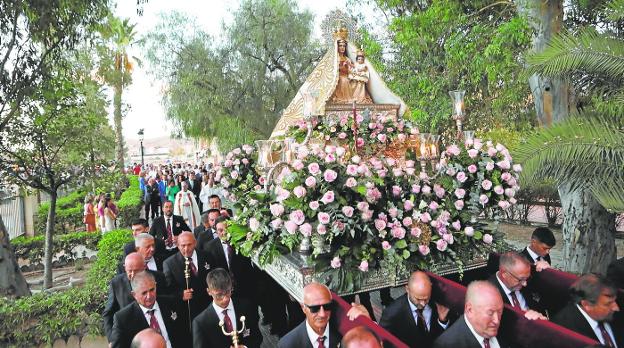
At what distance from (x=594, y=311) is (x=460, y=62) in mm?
7418

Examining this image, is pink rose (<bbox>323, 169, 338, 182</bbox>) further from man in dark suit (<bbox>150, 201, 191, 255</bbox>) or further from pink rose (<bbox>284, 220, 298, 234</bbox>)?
man in dark suit (<bbox>150, 201, 191, 255</bbox>)

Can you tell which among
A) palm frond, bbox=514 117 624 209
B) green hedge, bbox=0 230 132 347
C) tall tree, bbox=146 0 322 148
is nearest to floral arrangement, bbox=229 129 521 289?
palm frond, bbox=514 117 624 209

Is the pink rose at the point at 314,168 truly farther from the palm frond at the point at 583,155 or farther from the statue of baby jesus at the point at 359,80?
the statue of baby jesus at the point at 359,80

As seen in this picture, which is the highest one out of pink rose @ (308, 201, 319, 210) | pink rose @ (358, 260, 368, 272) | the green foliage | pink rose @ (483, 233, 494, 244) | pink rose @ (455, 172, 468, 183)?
the green foliage

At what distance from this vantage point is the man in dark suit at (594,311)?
3.17 metres

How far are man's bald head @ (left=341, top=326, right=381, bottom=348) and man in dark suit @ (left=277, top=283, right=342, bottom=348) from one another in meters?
0.73

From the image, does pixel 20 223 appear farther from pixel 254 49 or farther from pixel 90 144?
pixel 254 49

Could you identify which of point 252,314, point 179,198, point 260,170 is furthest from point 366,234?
point 179,198

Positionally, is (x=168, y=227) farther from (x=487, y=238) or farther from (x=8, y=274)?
(x=487, y=238)

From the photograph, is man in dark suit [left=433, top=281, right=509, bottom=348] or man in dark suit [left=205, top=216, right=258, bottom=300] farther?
man in dark suit [left=205, top=216, right=258, bottom=300]

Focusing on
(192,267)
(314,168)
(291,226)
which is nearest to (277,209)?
(291,226)

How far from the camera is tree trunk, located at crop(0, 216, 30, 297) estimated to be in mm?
6684

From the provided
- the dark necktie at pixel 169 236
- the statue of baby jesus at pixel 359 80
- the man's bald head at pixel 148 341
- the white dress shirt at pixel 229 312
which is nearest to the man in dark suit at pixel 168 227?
the dark necktie at pixel 169 236

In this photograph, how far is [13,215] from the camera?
12.7 meters
